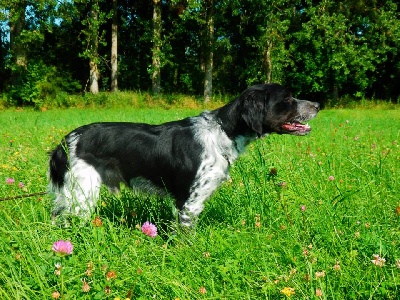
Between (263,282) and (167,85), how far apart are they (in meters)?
28.0

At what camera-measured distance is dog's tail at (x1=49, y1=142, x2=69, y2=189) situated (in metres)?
3.70

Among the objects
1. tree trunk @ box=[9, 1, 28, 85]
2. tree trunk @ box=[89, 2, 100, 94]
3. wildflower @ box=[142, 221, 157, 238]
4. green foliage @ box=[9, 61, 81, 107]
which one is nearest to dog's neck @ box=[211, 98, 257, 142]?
wildflower @ box=[142, 221, 157, 238]

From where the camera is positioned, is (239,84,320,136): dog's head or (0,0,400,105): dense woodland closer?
(239,84,320,136): dog's head

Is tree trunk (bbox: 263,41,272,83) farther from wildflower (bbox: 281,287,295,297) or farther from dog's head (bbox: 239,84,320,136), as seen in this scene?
wildflower (bbox: 281,287,295,297)

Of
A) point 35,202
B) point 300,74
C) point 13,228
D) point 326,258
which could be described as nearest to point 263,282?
point 326,258

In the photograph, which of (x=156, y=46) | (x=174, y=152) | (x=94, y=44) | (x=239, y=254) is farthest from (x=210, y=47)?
(x=239, y=254)

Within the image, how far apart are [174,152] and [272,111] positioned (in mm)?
1016

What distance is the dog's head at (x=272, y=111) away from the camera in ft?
12.1

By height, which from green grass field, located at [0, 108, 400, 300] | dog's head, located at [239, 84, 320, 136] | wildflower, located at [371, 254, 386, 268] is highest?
dog's head, located at [239, 84, 320, 136]

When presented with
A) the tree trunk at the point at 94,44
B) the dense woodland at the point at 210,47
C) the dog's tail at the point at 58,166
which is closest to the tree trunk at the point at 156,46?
the dense woodland at the point at 210,47

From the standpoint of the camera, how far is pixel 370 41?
2567cm

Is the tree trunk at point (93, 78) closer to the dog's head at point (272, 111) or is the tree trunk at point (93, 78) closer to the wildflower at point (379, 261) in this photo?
the dog's head at point (272, 111)

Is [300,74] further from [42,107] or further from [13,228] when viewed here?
[13,228]

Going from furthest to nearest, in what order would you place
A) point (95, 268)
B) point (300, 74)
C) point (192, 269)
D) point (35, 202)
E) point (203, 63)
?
point (203, 63) → point (300, 74) → point (35, 202) → point (192, 269) → point (95, 268)
